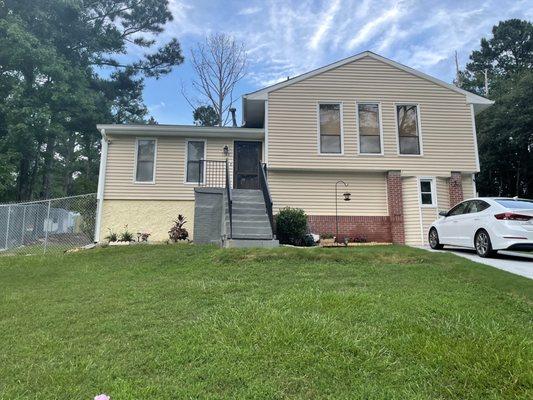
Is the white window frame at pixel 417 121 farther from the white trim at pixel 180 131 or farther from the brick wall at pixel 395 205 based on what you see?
the white trim at pixel 180 131

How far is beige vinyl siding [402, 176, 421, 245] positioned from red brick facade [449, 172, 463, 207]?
4.40 ft

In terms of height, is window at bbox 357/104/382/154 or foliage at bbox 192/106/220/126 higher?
foliage at bbox 192/106/220/126

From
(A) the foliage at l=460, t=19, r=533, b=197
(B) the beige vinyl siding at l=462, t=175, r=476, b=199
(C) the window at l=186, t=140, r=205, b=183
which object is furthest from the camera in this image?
(A) the foliage at l=460, t=19, r=533, b=197

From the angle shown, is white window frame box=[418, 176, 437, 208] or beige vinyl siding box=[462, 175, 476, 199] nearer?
white window frame box=[418, 176, 437, 208]

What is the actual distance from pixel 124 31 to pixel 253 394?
28218 mm

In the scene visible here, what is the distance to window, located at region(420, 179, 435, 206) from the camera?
1300cm

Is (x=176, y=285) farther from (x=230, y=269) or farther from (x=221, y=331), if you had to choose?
(x=221, y=331)

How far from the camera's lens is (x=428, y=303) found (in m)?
4.39

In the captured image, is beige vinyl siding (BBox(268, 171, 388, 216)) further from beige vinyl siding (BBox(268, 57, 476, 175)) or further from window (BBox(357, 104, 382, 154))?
window (BBox(357, 104, 382, 154))

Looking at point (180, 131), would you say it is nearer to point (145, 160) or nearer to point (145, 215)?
point (145, 160)

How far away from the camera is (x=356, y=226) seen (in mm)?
13070

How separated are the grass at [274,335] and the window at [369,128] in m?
7.38

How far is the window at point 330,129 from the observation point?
1330 cm

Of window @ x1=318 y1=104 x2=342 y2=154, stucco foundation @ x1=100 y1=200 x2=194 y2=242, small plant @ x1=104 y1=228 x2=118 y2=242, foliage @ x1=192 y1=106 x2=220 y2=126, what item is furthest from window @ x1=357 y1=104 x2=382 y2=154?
foliage @ x1=192 y1=106 x2=220 y2=126
